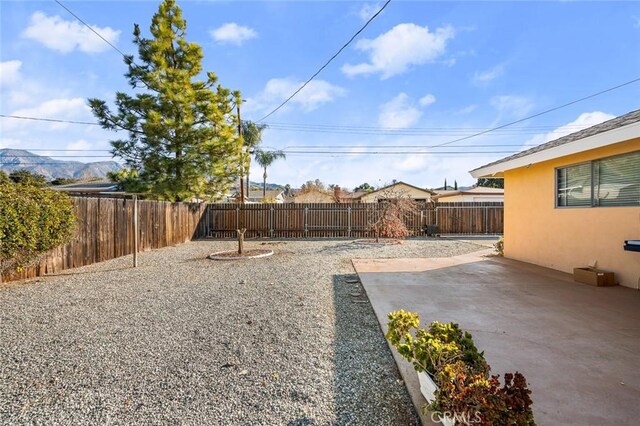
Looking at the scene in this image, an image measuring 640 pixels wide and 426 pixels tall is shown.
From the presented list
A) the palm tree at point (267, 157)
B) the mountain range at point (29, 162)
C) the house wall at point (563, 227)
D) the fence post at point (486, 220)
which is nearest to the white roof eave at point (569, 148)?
the house wall at point (563, 227)

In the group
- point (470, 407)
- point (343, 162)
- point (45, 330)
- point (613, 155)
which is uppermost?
point (343, 162)

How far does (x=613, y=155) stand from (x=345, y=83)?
1084cm

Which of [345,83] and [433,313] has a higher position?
[345,83]

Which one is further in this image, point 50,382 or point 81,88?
point 81,88

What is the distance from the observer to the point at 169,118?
41.8 ft

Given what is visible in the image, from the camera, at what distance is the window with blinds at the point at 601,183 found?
4.84 m

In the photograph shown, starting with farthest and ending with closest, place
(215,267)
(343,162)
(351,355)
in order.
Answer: (343,162)
(215,267)
(351,355)

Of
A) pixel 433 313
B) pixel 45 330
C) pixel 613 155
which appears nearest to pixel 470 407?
pixel 433 313

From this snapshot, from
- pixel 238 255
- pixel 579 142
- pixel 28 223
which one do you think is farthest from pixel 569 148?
pixel 28 223

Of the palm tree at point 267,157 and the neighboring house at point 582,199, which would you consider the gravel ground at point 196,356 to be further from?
the palm tree at point 267,157

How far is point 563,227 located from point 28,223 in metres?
9.63

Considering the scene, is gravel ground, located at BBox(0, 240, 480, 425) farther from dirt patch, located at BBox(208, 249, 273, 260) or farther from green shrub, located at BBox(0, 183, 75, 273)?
dirt patch, located at BBox(208, 249, 273, 260)

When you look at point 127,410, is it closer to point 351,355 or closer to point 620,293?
point 351,355

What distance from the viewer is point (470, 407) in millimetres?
1460
